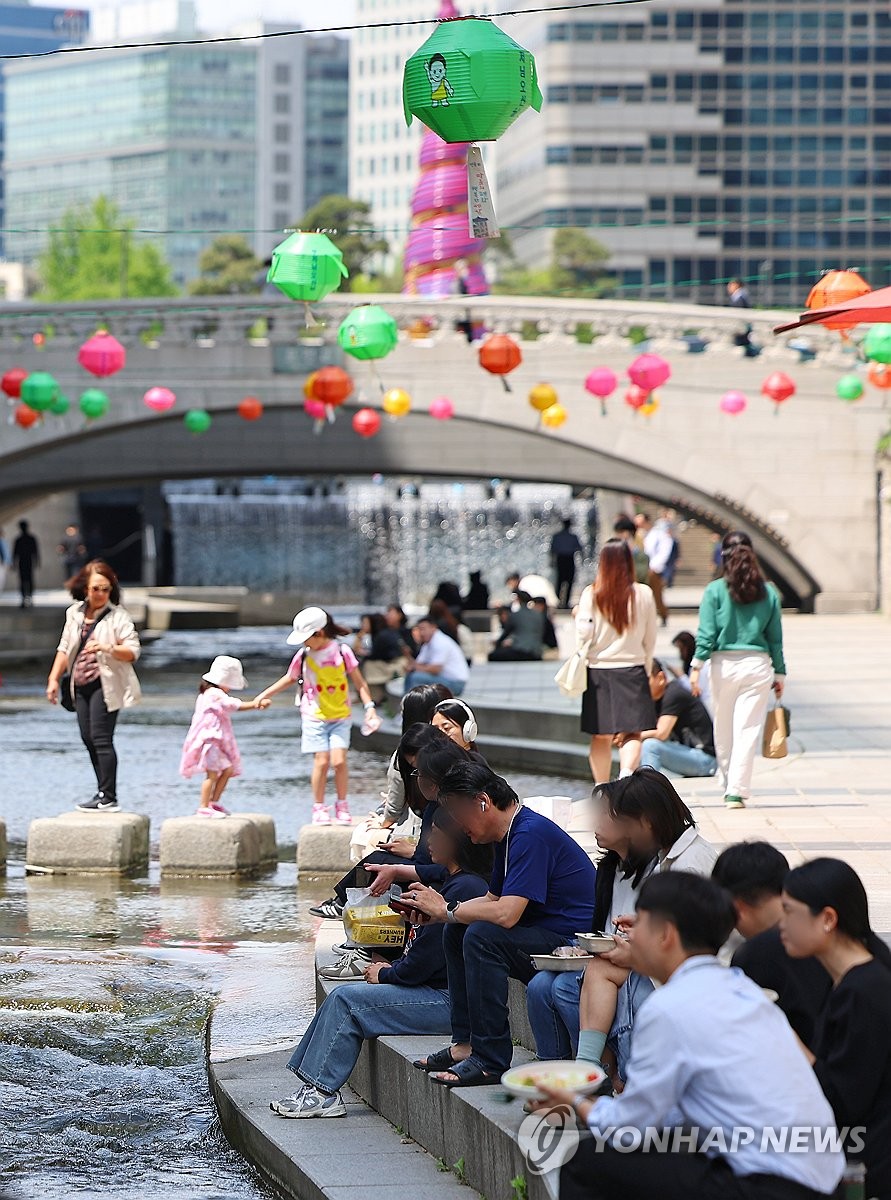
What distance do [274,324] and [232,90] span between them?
5346 inches

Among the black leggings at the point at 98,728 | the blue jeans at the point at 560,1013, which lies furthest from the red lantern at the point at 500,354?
the blue jeans at the point at 560,1013

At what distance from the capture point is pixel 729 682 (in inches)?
452

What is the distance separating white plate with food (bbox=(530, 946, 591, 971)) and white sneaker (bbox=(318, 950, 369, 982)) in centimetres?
140

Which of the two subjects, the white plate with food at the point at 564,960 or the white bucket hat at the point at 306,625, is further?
the white bucket hat at the point at 306,625

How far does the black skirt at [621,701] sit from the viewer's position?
1177 cm

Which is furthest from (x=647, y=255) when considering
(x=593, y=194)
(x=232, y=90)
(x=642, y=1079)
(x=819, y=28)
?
(x=642, y=1079)

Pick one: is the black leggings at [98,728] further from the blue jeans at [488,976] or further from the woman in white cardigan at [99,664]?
the blue jeans at [488,976]

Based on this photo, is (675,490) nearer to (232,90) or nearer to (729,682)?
(729,682)

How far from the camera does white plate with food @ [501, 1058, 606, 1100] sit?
14.6ft

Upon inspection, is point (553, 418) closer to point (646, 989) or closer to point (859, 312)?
point (859, 312)

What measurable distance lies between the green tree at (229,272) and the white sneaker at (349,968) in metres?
79.4

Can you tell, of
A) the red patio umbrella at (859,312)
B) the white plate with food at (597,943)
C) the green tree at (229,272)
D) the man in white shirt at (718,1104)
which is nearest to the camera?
the man in white shirt at (718,1104)

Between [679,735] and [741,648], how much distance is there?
5.46 feet

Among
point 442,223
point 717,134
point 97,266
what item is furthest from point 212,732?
point 717,134
